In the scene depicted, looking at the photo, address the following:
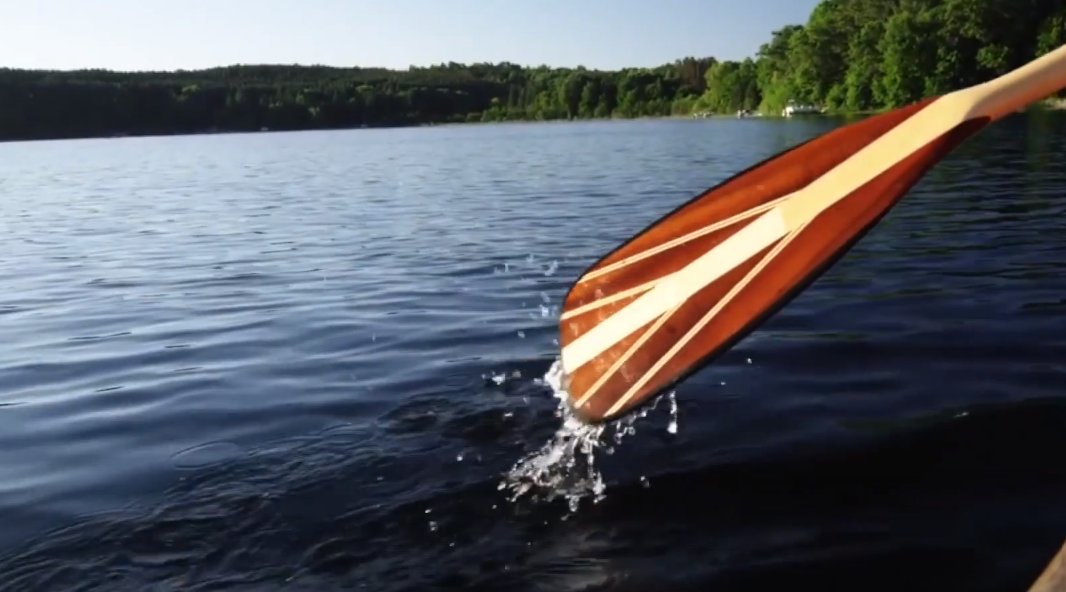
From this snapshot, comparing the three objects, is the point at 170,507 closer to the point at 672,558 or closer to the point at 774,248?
the point at 672,558

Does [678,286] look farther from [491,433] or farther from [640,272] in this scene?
[491,433]

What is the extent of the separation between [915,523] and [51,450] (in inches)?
192

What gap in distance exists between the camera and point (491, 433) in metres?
5.79

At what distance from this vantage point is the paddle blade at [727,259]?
11.9 ft

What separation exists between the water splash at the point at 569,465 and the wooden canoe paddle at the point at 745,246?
1.51 ft

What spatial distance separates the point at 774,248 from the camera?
151 inches

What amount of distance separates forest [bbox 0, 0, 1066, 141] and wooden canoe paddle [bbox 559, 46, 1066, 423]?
6862cm

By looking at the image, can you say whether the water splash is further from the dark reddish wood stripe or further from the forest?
the forest

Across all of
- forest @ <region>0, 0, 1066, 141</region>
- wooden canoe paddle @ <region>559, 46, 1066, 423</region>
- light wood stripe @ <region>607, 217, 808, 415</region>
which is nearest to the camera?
wooden canoe paddle @ <region>559, 46, 1066, 423</region>

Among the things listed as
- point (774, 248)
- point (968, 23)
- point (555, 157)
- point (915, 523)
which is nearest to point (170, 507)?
point (774, 248)

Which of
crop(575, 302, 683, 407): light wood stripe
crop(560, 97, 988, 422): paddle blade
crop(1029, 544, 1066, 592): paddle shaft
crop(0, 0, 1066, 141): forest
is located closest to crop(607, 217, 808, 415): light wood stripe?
crop(560, 97, 988, 422): paddle blade

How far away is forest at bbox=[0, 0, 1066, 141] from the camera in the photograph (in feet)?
239

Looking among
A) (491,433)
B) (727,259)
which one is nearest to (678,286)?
(727,259)

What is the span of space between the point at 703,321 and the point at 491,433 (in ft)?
7.19
